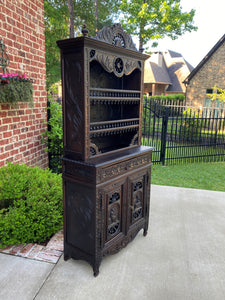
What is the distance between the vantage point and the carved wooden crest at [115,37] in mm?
2313

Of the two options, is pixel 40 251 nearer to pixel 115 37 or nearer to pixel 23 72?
pixel 115 37

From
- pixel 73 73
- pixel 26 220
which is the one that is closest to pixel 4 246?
pixel 26 220

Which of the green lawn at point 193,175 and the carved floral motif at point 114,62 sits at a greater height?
the carved floral motif at point 114,62

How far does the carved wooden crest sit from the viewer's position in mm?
2313

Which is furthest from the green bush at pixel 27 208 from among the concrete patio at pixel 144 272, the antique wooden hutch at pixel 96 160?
the antique wooden hutch at pixel 96 160

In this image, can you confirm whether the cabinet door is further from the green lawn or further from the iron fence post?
the iron fence post

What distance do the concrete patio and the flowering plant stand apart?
207cm

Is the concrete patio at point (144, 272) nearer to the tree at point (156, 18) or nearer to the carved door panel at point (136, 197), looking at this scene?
the carved door panel at point (136, 197)

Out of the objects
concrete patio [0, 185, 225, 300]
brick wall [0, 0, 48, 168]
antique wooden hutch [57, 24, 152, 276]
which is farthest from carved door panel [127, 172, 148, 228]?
brick wall [0, 0, 48, 168]

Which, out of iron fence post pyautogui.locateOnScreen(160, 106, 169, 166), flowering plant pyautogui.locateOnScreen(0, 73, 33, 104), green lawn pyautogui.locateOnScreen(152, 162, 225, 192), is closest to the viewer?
flowering plant pyautogui.locateOnScreen(0, 73, 33, 104)

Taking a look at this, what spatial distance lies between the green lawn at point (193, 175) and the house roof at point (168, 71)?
59.4 ft

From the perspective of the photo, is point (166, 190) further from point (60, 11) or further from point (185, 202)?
point (60, 11)

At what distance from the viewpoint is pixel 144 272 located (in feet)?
8.20

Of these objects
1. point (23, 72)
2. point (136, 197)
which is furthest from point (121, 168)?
point (23, 72)
